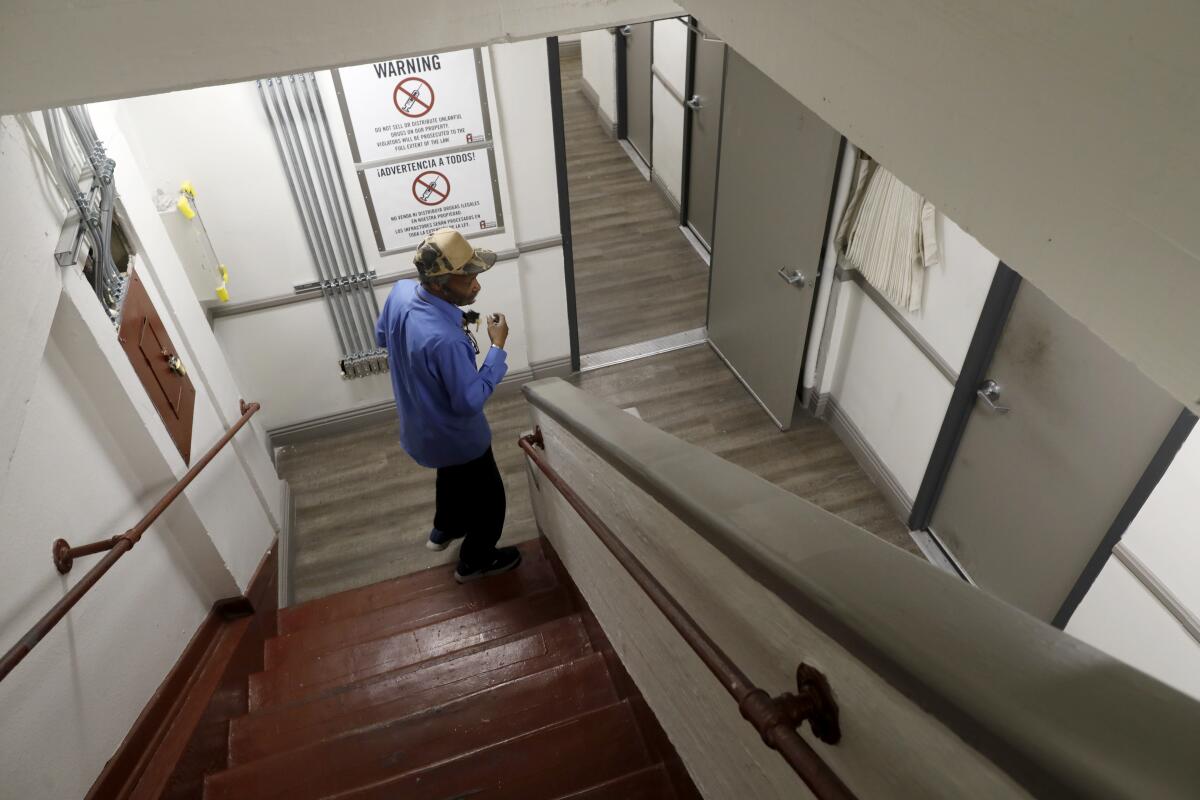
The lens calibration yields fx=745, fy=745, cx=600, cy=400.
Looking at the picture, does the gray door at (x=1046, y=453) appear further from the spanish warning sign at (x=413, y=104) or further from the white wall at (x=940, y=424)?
the spanish warning sign at (x=413, y=104)

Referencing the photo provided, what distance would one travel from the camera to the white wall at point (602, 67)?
23.5 feet

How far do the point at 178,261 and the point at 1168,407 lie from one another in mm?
3762

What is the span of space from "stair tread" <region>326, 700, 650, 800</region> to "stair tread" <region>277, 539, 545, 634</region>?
52.7 inches

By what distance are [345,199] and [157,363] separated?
158cm

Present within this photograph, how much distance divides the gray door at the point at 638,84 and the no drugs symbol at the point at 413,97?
310cm

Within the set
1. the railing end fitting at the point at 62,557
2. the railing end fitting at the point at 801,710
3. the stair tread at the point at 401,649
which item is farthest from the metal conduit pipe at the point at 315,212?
the railing end fitting at the point at 801,710

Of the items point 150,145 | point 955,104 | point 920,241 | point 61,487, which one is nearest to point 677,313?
point 920,241

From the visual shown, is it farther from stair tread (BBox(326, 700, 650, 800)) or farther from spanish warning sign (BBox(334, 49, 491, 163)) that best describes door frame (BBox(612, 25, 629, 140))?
stair tread (BBox(326, 700, 650, 800))

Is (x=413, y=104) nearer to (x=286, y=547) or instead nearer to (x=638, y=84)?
(x=286, y=547)

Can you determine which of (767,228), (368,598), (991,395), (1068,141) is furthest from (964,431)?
(1068,141)

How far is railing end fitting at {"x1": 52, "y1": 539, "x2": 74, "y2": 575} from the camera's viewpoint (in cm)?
182

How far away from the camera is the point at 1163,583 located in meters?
2.42

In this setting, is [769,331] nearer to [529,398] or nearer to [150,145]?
[529,398]

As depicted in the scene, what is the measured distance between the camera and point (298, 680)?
9.12ft
